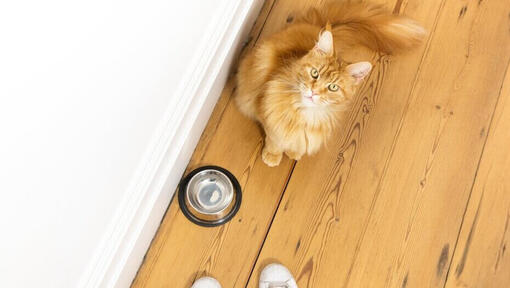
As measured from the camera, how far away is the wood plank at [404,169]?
129 cm

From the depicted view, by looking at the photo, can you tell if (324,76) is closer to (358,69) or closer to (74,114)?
(358,69)

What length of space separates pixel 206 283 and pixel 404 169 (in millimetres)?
741

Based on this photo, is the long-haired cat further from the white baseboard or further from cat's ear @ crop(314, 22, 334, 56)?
the white baseboard

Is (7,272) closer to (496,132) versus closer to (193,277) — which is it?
(193,277)

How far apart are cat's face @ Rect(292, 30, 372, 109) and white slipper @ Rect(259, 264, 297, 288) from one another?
52 cm

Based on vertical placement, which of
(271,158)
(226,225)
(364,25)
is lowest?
(226,225)

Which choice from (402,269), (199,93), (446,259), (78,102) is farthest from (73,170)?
(446,259)

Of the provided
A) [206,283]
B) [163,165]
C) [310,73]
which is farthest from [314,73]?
[206,283]

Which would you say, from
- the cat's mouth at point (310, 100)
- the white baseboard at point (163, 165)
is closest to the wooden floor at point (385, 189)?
the white baseboard at point (163, 165)

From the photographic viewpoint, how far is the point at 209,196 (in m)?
1.29

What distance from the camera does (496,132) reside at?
1.46 m

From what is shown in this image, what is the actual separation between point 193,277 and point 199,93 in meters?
0.54

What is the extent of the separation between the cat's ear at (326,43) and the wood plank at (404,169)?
47 centimetres

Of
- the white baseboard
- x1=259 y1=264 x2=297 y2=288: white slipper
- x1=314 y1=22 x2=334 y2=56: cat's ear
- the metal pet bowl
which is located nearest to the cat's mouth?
x1=314 y1=22 x2=334 y2=56: cat's ear
